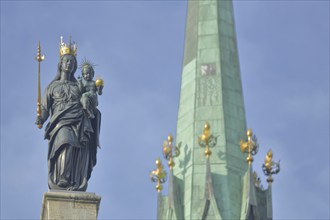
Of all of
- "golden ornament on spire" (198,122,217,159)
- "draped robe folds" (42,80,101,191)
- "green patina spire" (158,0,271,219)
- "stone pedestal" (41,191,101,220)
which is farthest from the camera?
"golden ornament on spire" (198,122,217,159)

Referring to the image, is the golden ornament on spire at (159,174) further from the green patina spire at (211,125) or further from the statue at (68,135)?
the statue at (68,135)

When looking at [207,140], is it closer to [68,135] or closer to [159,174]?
[159,174]

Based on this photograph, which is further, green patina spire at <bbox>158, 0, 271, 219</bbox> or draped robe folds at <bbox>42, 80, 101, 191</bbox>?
green patina spire at <bbox>158, 0, 271, 219</bbox>

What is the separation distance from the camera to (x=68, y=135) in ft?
152

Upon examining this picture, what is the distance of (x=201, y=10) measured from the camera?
63594mm

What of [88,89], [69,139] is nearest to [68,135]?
[69,139]

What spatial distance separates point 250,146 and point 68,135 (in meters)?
13.1

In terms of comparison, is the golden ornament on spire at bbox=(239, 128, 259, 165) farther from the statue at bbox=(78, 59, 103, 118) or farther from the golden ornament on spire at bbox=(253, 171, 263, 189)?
the statue at bbox=(78, 59, 103, 118)

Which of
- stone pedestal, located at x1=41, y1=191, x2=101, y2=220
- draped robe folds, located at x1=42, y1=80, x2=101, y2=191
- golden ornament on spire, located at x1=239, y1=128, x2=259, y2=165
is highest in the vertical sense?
golden ornament on spire, located at x1=239, y1=128, x2=259, y2=165

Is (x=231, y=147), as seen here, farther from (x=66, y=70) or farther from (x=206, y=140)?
(x=66, y=70)

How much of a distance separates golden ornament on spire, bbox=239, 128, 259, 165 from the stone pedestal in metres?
13.9

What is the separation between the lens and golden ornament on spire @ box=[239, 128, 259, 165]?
57.7 metres

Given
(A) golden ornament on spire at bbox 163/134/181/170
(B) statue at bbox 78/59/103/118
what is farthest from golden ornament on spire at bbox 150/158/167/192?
(B) statue at bbox 78/59/103/118

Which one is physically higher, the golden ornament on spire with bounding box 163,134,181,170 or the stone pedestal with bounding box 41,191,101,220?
the golden ornament on spire with bounding box 163,134,181,170
